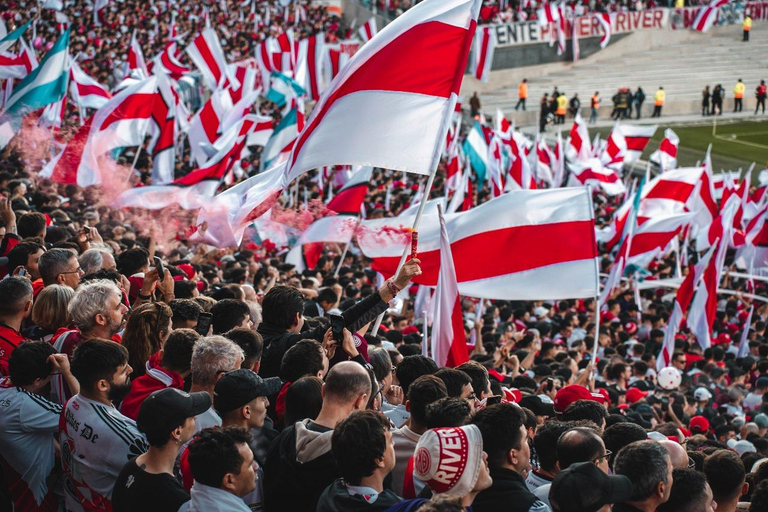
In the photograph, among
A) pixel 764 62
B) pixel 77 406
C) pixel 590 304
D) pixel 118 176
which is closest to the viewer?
pixel 77 406

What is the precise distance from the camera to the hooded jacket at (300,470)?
436 centimetres

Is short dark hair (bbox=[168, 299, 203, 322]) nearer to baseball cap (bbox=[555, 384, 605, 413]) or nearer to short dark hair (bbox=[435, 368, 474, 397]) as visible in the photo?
short dark hair (bbox=[435, 368, 474, 397])

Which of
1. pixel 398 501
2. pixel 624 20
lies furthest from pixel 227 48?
pixel 398 501

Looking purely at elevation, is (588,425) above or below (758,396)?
above

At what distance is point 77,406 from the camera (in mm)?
4727

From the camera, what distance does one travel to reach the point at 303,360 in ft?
17.1

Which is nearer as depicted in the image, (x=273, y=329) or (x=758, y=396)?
(x=273, y=329)

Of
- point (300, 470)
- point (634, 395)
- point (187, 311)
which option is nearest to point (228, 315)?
point (187, 311)

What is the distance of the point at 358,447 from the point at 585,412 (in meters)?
2.18

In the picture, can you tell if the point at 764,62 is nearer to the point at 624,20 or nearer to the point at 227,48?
the point at 624,20

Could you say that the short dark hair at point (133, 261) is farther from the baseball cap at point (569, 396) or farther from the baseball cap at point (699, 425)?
the baseball cap at point (699, 425)

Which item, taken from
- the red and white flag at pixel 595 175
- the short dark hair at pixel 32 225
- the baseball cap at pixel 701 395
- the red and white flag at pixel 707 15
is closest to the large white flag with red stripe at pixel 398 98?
the short dark hair at pixel 32 225

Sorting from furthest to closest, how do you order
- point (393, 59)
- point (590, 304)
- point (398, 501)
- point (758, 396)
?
point (590, 304), point (758, 396), point (393, 59), point (398, 501)

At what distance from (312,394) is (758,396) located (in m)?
7.98
